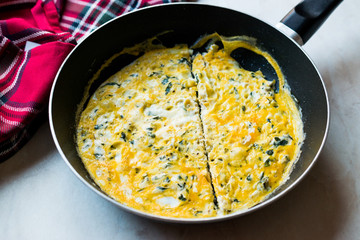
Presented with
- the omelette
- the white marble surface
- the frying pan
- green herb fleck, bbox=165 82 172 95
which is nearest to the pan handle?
the frying pan

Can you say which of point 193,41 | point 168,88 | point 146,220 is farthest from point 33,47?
point 146,220

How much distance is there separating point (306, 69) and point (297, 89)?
0.12m

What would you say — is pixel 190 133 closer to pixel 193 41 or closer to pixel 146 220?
pixel 146 220

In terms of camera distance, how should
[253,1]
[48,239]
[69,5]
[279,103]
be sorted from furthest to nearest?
[253,1], [69,5], [279,103], [48,239]

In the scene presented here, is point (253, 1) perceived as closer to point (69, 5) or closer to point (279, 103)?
point (279, 103)

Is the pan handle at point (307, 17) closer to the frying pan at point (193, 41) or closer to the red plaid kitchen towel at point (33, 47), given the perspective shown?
the frying pan at point (193, 41)

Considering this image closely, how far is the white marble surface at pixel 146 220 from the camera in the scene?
151 centimetres

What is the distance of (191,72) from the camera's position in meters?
1.98

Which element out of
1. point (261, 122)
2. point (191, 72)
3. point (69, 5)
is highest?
point (261, 122)

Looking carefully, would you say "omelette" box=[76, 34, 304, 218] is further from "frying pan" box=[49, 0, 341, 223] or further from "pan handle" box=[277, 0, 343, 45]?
"pan handle" box=[277, 0, 343, 45]

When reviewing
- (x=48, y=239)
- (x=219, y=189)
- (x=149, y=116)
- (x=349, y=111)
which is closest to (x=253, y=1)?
(x=349, y=111)

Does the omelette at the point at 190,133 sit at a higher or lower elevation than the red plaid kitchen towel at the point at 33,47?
higher

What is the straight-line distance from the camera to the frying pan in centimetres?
163

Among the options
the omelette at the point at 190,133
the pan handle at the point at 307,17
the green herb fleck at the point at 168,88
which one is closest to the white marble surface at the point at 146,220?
the omelette at the point at 190,133
